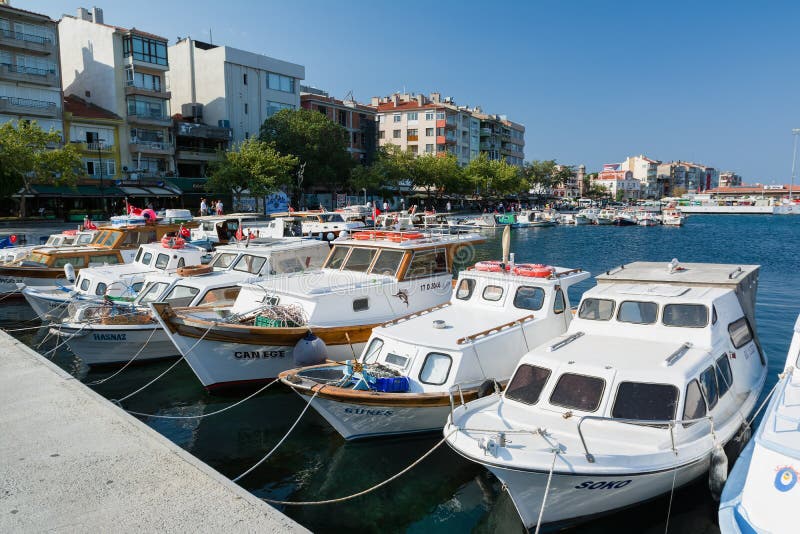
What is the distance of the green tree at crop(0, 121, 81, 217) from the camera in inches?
1460

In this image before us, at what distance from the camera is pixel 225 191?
5109 centimetres

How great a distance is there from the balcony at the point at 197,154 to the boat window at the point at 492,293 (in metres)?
47.8

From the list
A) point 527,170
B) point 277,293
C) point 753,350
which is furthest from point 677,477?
point 527,170

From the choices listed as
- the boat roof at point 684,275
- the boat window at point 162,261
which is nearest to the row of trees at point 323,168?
the boat window at point 162,261

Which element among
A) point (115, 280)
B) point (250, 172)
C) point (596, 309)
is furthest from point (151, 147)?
point (596, 309)

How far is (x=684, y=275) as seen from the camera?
1202 centimetres

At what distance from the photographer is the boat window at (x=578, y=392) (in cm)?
837

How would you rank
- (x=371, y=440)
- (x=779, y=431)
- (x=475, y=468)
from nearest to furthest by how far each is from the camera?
(x=779, y=431) < (x=475, y=468) < (x=371, y=440)

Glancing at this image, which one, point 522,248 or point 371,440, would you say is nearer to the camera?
point 371,440

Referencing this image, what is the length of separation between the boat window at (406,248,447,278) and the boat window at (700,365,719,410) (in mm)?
7554

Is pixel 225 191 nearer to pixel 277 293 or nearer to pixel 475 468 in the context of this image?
pixel 277 293

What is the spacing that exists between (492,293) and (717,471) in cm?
589

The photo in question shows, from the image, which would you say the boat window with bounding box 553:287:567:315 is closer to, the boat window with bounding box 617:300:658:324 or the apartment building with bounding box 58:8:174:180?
the boat window with bounding box 617:300:658:324

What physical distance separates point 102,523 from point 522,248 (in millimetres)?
46204
